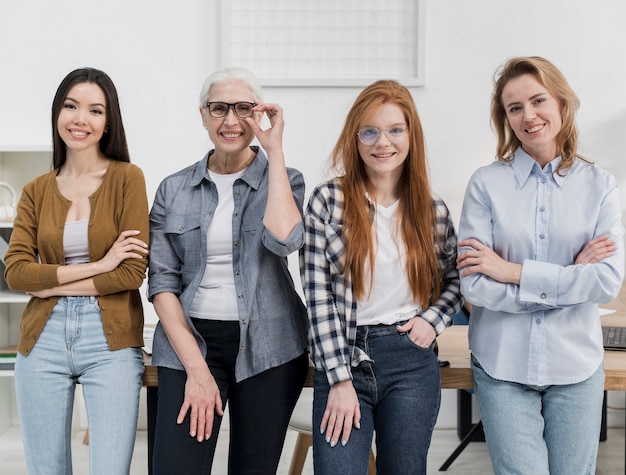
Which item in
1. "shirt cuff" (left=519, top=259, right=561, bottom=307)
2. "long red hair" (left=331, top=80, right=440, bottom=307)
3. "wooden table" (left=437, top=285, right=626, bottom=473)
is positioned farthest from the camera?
"wooden table" (left=437, top=285, right=626, bottom=473)

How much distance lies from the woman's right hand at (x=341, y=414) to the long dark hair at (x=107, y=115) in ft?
2.89

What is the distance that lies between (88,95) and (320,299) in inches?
32.8

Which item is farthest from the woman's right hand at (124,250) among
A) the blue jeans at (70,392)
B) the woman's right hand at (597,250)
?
the woman's right hand at (597,250)

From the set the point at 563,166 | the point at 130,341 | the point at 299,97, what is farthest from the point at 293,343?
the point at 299,97

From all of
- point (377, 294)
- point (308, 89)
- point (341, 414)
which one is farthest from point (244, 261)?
point (308, 89)

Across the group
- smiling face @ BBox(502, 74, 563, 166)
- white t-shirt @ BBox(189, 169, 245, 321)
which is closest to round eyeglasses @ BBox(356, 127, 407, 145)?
smiling face @ BBox(502, 74, 563, 166)

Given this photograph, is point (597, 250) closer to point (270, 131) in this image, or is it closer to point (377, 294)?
point (377, 294)

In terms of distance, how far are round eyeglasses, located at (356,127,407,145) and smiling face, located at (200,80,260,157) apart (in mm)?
287

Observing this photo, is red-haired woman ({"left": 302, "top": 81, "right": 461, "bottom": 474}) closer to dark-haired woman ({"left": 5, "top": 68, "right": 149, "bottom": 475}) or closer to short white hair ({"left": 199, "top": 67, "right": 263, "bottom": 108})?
short white hair ({"left": 199, "top": 67, "right": 263, "bottom": 108})

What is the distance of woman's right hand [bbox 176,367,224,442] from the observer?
1.80 m

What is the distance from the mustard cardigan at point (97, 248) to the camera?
6.07 feet

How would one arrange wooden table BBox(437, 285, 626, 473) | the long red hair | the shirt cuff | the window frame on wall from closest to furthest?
the shirt cuff → the long red hair → wooden table BBox(437, 285, 626, 473) → the window frame on wall

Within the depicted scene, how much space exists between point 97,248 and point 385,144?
2.59 ft

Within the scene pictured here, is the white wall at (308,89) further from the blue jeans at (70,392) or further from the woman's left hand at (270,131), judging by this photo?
the blue jeans at (70,392)
